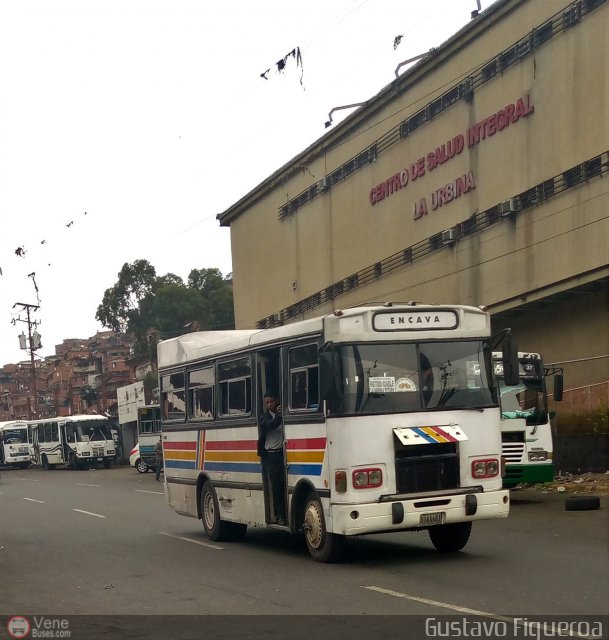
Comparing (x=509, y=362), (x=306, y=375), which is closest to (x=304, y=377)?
(x=306, y=375)

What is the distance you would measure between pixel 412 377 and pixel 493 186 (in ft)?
66.9

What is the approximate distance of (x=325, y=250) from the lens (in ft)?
143

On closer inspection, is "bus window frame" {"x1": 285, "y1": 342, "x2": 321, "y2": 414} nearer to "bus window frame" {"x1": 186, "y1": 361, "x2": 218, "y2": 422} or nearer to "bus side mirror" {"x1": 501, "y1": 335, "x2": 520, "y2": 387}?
"bus side mirror" {"x1": 501, "y1": 335, "x2": 520, "y2": 387}

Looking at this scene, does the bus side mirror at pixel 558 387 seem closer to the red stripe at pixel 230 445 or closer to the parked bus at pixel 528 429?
the parked bus at pixel 528 429

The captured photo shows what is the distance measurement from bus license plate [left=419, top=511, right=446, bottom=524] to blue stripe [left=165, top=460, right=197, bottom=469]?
17.6 feet

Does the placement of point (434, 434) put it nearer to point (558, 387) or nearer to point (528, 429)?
point (558, 387)

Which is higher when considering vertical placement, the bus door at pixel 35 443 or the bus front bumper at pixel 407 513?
the bus front bumper at pixel 407 513

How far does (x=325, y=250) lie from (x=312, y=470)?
1253 inches

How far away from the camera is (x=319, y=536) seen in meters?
12.1

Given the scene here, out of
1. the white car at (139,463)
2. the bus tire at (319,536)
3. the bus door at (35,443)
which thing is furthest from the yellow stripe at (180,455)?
the bus door at (35,443)

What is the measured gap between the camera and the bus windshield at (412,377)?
38.4ft

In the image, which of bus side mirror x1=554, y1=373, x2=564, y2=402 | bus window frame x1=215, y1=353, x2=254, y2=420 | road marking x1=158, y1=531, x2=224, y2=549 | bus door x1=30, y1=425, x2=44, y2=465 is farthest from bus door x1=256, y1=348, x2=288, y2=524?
bus door x1=30, y1=425, x2=44, y2=465

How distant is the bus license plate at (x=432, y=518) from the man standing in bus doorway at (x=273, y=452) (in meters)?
2.25

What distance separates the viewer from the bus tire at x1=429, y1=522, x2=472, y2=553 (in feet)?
41.2
